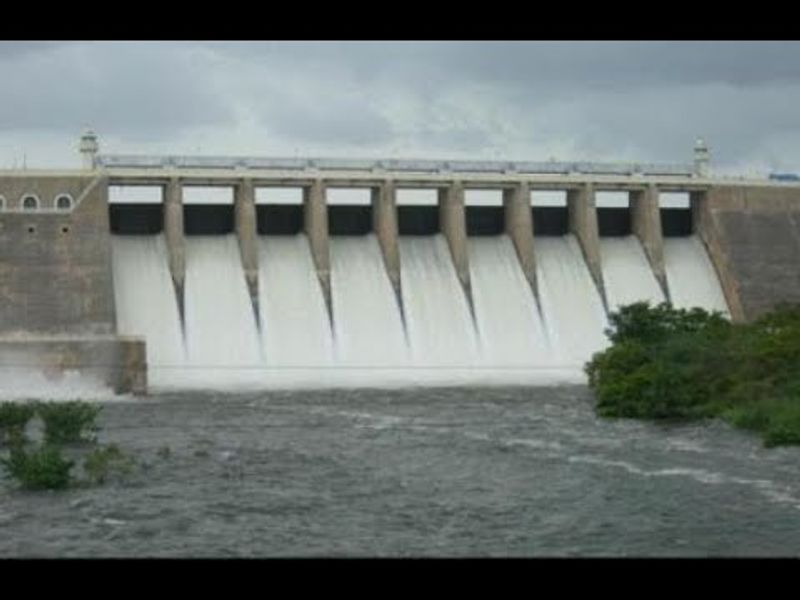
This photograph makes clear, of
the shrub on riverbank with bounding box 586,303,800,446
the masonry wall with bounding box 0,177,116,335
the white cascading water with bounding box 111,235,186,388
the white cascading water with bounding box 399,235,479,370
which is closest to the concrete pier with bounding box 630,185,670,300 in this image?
the white cascading water with bounding box 399,235,479,370

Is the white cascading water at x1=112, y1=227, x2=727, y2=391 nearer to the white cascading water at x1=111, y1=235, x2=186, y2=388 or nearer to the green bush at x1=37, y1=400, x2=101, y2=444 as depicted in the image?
the white cascading water at x1=111, y1=235, x2=186, y2=388

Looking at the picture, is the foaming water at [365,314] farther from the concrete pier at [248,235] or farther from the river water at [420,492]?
the river water at [420,492]

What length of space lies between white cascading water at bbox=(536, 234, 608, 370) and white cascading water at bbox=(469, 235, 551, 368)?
43cm

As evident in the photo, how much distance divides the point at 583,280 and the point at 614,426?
48.8ft

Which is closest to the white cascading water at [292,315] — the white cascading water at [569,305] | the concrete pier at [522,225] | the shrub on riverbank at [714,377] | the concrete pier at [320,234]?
the concrete pier at [320,234]

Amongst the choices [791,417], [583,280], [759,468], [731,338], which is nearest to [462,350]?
[583,280]

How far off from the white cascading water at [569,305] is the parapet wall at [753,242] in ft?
14.7

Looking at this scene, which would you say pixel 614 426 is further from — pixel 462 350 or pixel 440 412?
pixel 462 350

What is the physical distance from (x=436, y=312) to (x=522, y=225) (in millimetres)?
3897

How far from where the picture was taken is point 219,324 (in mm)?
37250

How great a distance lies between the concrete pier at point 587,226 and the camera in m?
41.0

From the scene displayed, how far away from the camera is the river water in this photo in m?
14.7
